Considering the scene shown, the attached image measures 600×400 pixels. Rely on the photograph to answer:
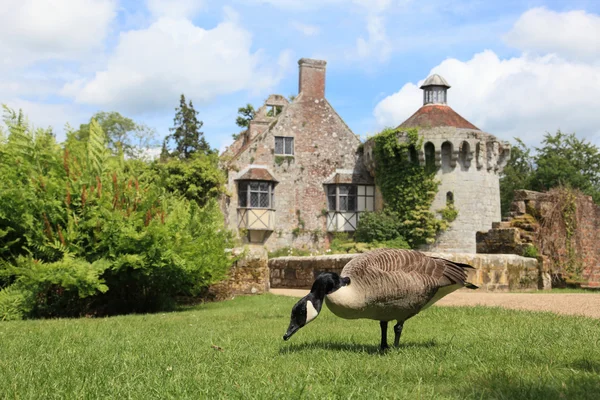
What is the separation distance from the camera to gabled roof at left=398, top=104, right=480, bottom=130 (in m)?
31.6

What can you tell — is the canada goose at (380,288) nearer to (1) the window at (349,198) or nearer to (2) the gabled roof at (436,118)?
(2) the gabled roof at (436,118)

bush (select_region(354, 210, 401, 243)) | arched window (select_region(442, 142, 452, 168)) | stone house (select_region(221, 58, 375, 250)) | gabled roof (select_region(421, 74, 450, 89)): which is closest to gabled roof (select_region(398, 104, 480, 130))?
gabled roof (select_region(421, 74, 450, 89))

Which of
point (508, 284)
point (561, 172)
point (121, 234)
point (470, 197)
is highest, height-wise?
point (561, 172)

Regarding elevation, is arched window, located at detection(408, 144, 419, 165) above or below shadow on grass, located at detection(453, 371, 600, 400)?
above

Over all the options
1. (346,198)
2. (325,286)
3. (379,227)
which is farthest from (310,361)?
(346,198)

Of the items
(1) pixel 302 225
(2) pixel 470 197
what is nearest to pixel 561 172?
(2) pixel 470 197

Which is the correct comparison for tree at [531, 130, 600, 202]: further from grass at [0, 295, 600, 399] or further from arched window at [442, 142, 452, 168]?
grass at [0, 295, 600, 399]

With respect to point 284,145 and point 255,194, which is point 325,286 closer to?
point 255,194

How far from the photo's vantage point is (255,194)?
3269 cm

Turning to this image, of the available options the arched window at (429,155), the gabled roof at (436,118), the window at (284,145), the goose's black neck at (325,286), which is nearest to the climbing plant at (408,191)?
the arched window at (429,155)

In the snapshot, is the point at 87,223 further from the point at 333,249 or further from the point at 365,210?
the point at 365,210

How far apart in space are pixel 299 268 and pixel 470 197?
541 inches

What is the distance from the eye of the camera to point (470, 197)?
99.3ft

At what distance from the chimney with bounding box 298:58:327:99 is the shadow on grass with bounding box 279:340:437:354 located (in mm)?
28862
